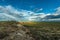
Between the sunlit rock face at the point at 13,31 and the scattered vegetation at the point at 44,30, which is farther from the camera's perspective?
the scattered vegetation at the point at 44,30

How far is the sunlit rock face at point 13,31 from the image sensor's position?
339 inches

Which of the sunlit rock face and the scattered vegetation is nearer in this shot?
the sunlit rock face

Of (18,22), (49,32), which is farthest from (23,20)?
(49,32)

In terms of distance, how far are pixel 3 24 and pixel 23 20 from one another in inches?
43.7

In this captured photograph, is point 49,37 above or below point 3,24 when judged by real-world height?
below

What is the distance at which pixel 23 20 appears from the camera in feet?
29.2

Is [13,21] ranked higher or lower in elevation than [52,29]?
higher

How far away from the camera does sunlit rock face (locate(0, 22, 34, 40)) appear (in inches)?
339

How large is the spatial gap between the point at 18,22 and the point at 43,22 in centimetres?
136

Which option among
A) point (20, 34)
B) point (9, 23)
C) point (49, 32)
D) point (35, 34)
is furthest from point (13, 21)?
point (49, 32)

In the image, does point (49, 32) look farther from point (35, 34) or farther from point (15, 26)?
point (15, 26)

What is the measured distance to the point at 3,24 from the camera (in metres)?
8.57

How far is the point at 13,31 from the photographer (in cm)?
878

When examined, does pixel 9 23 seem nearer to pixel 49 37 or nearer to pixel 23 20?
pixel 23 20
